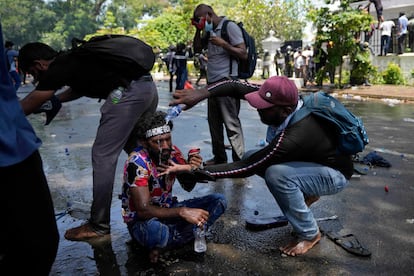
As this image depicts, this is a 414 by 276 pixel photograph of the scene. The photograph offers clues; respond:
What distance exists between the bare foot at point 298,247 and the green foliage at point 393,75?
14516 mm

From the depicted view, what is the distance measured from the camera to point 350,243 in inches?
127

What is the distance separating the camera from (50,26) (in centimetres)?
7438

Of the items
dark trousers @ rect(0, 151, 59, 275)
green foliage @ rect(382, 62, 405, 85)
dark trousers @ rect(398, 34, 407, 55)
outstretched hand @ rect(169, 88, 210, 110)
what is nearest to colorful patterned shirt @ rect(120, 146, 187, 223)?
outstretched hand @ rect(169, 88, 210, 110)

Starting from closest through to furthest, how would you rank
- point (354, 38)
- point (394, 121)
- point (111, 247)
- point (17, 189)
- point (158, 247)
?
1. point (17, 189)
2. point (158, 247)
3. point (111, 247)
4. point (394, 121)
5. point (354, 38)

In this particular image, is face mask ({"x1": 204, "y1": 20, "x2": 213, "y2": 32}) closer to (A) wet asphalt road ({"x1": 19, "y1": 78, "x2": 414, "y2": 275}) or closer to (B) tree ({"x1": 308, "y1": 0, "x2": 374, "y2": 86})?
(A) wet asphalt road ({"x1": 19, "y1": 78, "x2": 414, "y2": 275})

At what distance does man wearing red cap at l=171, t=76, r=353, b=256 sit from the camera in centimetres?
294

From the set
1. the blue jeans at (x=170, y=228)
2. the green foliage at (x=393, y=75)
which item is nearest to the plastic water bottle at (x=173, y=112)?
the blue jeans at (x=170, y=228)

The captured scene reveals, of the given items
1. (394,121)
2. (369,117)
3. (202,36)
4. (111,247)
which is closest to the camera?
(111,247)

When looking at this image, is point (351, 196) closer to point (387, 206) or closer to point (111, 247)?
point (387, 206)

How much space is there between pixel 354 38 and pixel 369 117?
6797 millimetres

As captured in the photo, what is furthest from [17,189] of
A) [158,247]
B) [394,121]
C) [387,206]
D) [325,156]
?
[394,121]

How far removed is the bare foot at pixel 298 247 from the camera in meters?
3.10

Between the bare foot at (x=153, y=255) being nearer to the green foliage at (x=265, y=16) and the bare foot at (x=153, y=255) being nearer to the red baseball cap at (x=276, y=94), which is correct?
the red baseball cap at (x=276, y=94)

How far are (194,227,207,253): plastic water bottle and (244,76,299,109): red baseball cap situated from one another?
984 millimetres
